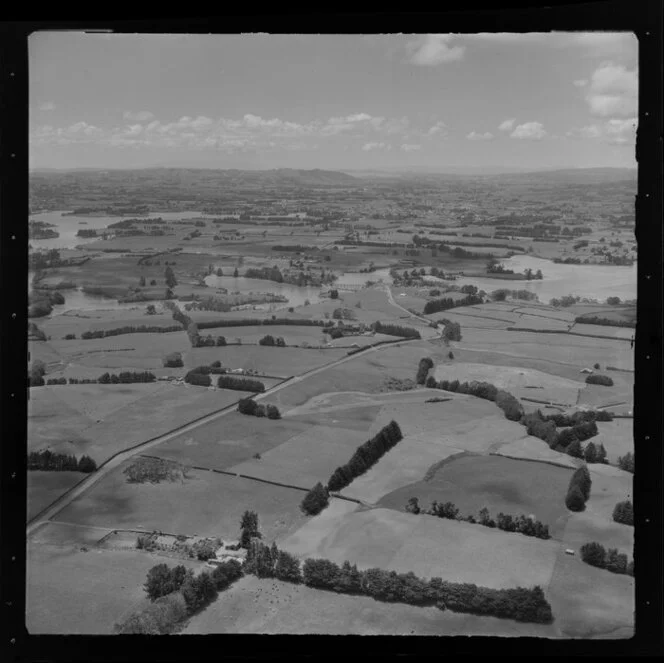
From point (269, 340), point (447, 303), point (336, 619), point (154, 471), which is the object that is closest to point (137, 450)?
point (154, 471)

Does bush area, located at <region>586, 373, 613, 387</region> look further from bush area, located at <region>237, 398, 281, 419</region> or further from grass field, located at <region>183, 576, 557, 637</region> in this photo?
bush area, located at <region>237, 398, 281, 419</region>

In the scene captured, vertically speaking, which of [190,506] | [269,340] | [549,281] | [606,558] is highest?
[549,281]

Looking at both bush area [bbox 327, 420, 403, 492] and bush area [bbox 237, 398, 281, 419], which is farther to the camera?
bush area [bbox 237, 398, 281, 419]

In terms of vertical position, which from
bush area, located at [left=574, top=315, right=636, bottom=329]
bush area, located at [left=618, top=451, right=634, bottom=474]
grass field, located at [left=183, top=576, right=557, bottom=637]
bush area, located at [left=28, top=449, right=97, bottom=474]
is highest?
bush area, located at [left=574, top=315, right=636, bottom=329]

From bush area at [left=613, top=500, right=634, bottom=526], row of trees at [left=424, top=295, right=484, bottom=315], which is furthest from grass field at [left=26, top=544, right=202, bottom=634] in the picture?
bush area at [left=613, top=500, right=634, bottom=526]

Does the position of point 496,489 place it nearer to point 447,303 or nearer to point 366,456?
point 366,456

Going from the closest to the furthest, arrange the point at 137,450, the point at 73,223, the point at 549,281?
the point at 73,223, the point at 137,450, the point at 549,281
